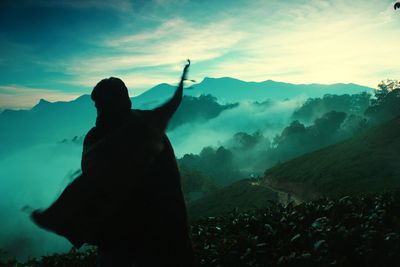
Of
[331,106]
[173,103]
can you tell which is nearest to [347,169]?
[173,103]

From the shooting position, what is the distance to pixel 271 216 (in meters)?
8.07

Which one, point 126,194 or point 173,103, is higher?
point 173,103

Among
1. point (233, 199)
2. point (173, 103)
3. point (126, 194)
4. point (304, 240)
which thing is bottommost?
point (233, 199)

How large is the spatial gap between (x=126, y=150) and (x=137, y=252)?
96 centimetres

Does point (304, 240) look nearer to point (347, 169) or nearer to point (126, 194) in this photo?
point (126, 194)

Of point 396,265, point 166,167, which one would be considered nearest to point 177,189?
point 166,167

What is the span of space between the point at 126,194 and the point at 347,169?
47.9 meters

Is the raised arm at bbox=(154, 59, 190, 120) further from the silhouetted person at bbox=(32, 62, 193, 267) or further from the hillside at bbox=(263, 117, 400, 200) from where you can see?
the hillside at bbox=(263, 117, 400, 200)

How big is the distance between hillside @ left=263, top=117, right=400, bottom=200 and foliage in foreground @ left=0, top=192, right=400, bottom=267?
94.4 ft

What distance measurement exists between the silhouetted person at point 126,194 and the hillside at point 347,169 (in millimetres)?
33797

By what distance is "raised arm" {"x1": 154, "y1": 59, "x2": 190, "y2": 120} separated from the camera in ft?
10.2

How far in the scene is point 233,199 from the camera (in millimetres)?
58719

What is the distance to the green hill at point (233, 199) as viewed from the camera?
5262 centimetres

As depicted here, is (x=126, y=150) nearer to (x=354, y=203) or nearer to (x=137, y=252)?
(x=137, y=252)
